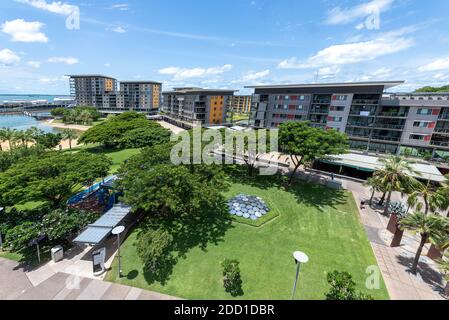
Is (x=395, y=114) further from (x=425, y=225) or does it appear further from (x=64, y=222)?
(x=64, y=222)

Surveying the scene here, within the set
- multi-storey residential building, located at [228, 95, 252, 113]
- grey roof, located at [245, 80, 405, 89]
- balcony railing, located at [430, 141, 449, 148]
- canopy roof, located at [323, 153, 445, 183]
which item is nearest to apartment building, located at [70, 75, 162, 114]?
multi-storey residential building, located at [228, 95, 252, 113]

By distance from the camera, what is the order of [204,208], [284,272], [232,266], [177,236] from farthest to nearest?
[204,208]
[177,236]
[284,272]
[232,266]

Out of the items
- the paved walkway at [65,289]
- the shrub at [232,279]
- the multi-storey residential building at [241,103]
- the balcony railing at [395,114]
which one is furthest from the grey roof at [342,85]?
the multi-storey residential building at [241,103]

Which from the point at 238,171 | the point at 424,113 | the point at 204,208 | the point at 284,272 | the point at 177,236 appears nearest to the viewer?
the point at 284,272
